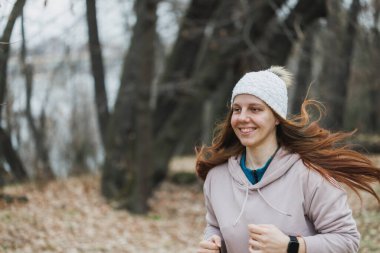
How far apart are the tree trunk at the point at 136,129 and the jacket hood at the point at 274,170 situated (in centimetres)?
667

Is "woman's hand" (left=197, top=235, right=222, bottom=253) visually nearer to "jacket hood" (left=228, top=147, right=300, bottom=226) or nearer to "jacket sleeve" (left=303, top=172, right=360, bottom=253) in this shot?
"jacket hood" (left=228, top=147, right=300, bottom=226)

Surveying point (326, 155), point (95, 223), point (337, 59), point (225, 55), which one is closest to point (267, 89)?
point (326, 155)

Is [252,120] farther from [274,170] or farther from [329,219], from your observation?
[329,219]

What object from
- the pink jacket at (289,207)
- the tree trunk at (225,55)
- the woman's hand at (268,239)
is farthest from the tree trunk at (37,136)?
the woman's hand at (268,239)

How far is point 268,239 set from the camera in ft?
9.87

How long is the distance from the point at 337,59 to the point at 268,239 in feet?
Result: 29.5

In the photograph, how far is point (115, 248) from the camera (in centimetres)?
734

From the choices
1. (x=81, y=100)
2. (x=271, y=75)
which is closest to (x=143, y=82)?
(x=271, y=75)

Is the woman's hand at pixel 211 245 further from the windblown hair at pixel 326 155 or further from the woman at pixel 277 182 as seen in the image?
the windblown hair at pixel 326 155

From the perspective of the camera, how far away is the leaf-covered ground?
6.89m

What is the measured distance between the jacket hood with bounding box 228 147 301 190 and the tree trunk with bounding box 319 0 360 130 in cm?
434

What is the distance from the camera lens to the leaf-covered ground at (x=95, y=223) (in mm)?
6887

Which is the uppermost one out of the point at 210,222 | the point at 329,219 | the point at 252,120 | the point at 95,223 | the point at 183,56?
the point at 183,56

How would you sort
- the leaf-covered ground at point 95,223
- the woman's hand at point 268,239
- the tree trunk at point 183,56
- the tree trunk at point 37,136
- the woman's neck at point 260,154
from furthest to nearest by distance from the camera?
the tree trunk at point 37,136 → the tree trunk at point 183,56 → the leaf-covered ground at point 95,223 → the woman's neck at point 260,154 → the woman's hand at point 268,239
